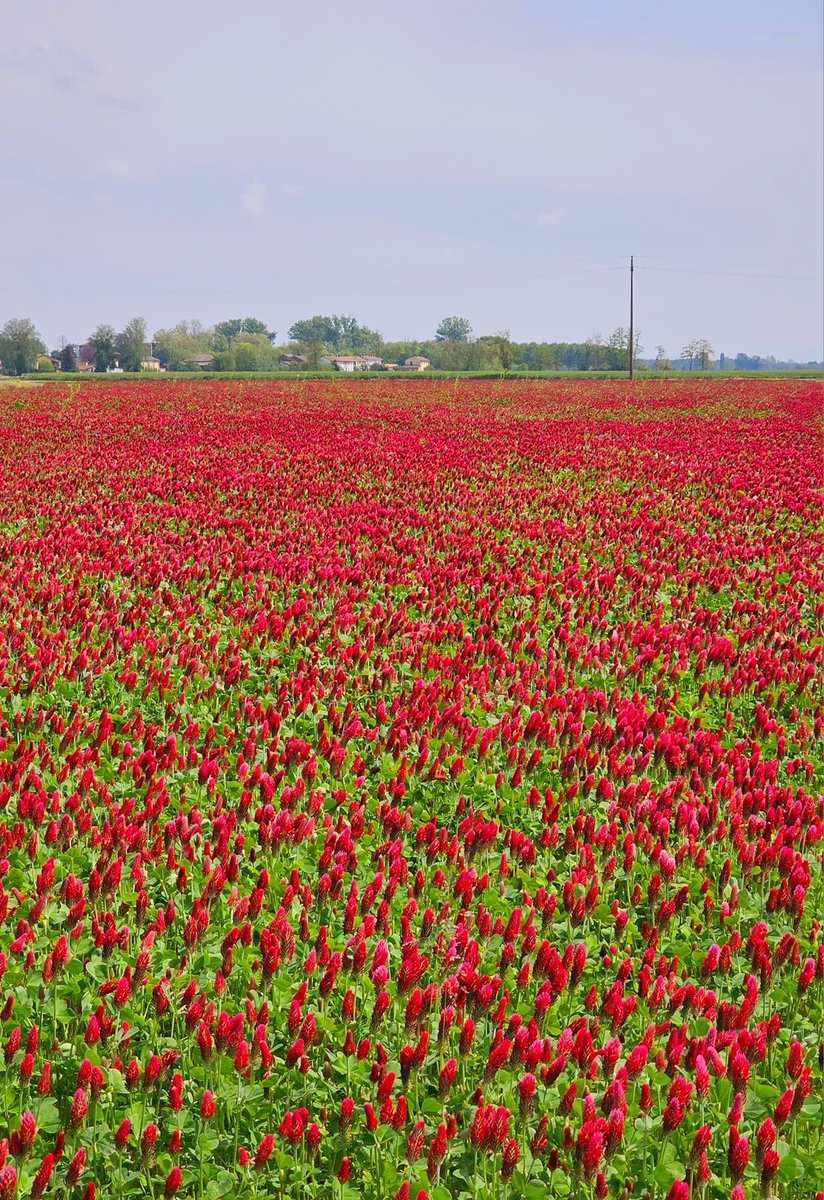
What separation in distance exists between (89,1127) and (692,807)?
11.3 feet

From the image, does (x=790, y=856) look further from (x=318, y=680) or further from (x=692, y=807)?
(x=318, y=680)

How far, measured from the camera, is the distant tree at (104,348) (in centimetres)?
13650

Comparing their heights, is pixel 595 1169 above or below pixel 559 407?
below

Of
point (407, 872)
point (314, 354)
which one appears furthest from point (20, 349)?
point (407, 872)

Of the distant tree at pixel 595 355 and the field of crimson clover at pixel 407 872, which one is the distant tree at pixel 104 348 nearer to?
the distant tree at pixel 595 355

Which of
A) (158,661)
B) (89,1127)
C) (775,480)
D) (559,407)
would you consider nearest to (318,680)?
(158,661)

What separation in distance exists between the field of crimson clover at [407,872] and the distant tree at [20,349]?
495ft

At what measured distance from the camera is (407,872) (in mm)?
4859

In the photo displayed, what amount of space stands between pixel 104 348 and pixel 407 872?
142879 millimetres

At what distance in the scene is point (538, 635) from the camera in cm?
891

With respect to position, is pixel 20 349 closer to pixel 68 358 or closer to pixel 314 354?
pixel 68 358

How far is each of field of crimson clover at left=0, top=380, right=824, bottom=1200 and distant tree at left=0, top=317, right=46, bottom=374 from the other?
150983 mm

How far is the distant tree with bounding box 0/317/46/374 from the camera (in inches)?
5856

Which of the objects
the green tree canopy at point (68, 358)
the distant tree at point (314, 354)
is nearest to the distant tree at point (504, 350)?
the distant tree at point (314, 354)
